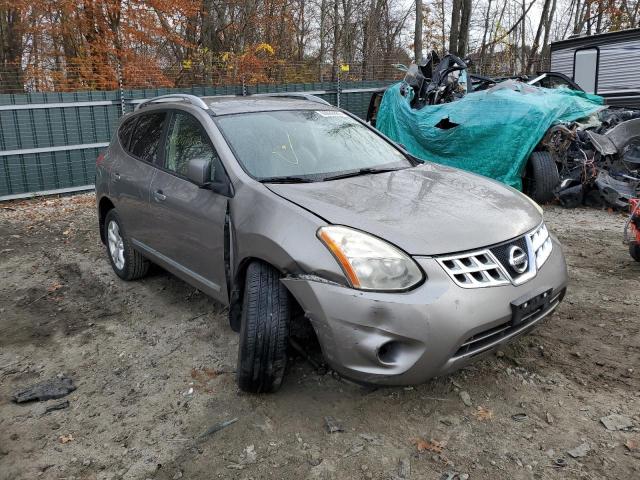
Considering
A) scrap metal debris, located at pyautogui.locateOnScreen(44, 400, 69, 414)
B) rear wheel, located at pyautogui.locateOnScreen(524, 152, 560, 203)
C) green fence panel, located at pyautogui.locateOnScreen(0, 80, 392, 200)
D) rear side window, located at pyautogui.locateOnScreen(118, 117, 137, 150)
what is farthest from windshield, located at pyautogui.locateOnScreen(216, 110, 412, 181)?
green fence panel, located at pyautogui.locateOnScreen(0, 80, 392, 200)

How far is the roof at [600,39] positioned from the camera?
9477 millimetres

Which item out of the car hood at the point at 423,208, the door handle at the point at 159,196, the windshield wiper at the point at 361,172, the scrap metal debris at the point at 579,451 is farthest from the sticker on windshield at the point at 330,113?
the scrap metal debris at the point at 579,451

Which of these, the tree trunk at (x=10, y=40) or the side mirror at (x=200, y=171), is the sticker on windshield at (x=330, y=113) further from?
the tree trunk at (x=10, y=40)

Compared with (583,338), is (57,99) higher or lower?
higher

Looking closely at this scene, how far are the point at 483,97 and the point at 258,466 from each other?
697cm

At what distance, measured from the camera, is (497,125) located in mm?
7746

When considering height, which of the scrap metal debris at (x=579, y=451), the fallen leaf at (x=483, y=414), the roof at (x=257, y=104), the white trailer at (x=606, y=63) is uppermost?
the white trailer at (x=606, y=63)

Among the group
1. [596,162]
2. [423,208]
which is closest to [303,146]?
[423,208]

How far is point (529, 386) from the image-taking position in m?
3.08

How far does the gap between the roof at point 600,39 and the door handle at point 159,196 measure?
9068mm

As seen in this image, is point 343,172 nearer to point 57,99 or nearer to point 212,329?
point 212,329

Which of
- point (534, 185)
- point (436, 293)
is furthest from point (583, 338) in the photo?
point (534, 185)

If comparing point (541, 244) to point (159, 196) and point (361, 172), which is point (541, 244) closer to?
point (361, 172)

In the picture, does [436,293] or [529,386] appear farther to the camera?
[529,386]
